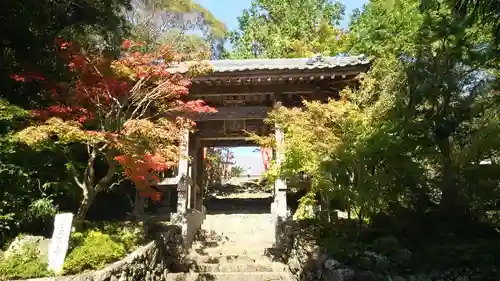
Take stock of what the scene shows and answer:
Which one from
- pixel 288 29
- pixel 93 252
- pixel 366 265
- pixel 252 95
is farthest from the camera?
pixel 288 29

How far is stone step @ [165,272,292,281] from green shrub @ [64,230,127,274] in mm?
1517

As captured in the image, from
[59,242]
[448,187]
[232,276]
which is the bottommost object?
[232,276]

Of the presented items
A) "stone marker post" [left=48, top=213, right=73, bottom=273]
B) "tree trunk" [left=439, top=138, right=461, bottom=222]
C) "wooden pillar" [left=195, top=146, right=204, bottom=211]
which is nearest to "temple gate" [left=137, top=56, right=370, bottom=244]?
"wooden pillar" [left=195, top=146, right=204, bottom=211]

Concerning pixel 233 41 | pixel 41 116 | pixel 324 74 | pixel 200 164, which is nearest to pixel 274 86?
pixel 324 74

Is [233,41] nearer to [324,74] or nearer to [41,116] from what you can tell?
[324,74]

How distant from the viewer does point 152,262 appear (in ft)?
25.4

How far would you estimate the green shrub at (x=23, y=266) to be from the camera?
5.77 meters

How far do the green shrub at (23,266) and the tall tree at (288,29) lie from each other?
13.7m

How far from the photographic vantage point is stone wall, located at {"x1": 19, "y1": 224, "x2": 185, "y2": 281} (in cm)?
593

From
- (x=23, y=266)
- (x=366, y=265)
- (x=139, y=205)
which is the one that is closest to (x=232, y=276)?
(x=366, y=265)

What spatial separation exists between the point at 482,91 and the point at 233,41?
16.3m

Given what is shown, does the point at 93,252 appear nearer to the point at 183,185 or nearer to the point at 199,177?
the point at 183,185

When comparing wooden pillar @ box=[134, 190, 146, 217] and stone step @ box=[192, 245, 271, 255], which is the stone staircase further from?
wooden pillar @ box=[134, 190, 146, 217]

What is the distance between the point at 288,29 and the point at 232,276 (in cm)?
1441
